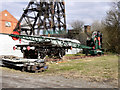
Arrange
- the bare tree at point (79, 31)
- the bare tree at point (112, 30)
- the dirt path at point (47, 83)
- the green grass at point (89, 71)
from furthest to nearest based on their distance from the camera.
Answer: the bare tree at point (79, 31), the bare tree at point (112, 30), the green grass at point (89, 71), the dirt path at point (47, 83)

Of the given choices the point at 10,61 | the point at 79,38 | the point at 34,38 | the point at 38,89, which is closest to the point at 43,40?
the point at 34,38

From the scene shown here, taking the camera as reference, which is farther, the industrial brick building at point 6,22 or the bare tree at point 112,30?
the industrial brick building at point 6,22

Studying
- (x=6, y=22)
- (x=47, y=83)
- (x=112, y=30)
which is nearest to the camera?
(x=47, y=83)

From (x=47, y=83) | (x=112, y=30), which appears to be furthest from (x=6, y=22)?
(x=47, y=83)

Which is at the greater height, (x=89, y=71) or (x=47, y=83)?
(x=47, y=83)

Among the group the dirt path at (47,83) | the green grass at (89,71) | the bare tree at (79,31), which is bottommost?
the green grass at (89,71)

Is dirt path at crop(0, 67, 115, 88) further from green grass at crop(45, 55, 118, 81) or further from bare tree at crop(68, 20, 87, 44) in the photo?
bare tree at crop(68, 20, 87, 44)

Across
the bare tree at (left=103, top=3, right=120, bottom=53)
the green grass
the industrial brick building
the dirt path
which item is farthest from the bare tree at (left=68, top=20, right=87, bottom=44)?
the dirt path

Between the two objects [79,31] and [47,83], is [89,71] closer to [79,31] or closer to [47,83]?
[47,83]

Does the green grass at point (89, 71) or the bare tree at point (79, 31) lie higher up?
the bare tree at point (79, 31)

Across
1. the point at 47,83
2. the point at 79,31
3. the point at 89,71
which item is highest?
the point at 79,31

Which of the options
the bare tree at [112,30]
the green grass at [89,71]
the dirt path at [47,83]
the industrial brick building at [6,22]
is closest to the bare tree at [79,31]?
the bare tree at [112,30]

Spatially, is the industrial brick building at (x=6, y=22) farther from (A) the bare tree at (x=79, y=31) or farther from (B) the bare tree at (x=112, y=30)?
(B) the bare tree at (x=112, y=30)

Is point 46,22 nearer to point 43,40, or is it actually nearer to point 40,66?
point 43,40
